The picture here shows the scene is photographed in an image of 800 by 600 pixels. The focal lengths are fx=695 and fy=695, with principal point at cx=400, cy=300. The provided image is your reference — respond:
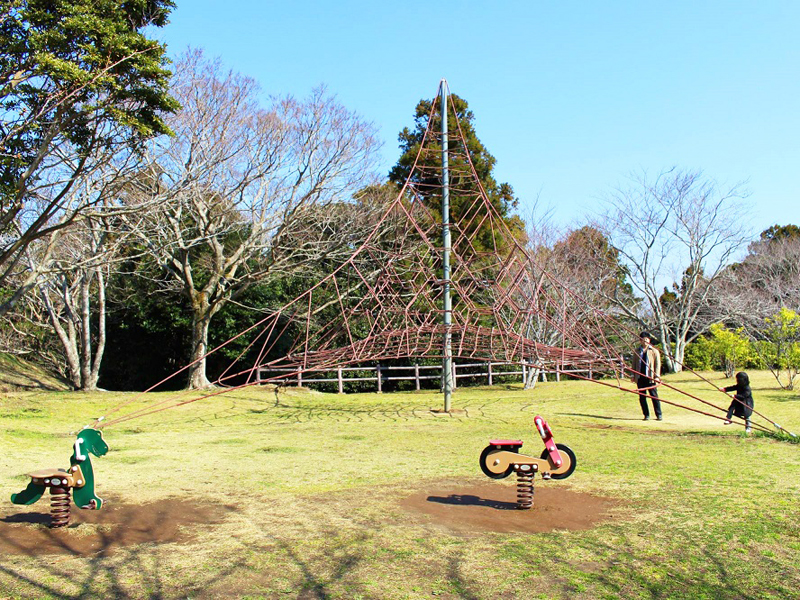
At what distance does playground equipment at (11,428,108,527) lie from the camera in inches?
206

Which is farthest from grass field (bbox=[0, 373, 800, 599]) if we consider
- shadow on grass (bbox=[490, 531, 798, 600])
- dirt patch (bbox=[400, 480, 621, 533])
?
dirt patch (bbox=[400, 480, 621, 533])

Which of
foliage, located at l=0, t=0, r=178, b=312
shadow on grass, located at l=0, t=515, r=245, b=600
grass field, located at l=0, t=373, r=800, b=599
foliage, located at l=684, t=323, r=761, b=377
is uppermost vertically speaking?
foliage, located at l=0, t=0, r=178, b=312

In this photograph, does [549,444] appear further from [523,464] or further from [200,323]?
[200,323]

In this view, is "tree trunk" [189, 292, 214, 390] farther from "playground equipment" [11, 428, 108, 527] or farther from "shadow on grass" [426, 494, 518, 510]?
"shadow on grass" [426, 494, 518, 510]

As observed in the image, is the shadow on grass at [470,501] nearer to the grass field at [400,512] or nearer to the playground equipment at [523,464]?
the playground equipment at [523,464]

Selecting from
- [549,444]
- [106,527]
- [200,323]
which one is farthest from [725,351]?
[106,527]

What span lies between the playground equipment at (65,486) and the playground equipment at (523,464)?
3.14m

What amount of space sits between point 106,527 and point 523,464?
327 cm

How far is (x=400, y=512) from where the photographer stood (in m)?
5.66

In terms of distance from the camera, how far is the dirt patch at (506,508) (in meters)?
5.27

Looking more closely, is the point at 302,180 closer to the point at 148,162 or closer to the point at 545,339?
the point at 148,162

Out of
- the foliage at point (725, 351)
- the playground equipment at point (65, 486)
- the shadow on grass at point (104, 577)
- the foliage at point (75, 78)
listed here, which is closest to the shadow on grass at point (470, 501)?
the shadow on grass at point (104, 577)

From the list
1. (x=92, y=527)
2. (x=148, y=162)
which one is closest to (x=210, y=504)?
(x=92, y=527)

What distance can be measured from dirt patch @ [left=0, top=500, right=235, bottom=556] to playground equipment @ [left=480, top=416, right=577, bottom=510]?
223 cm
